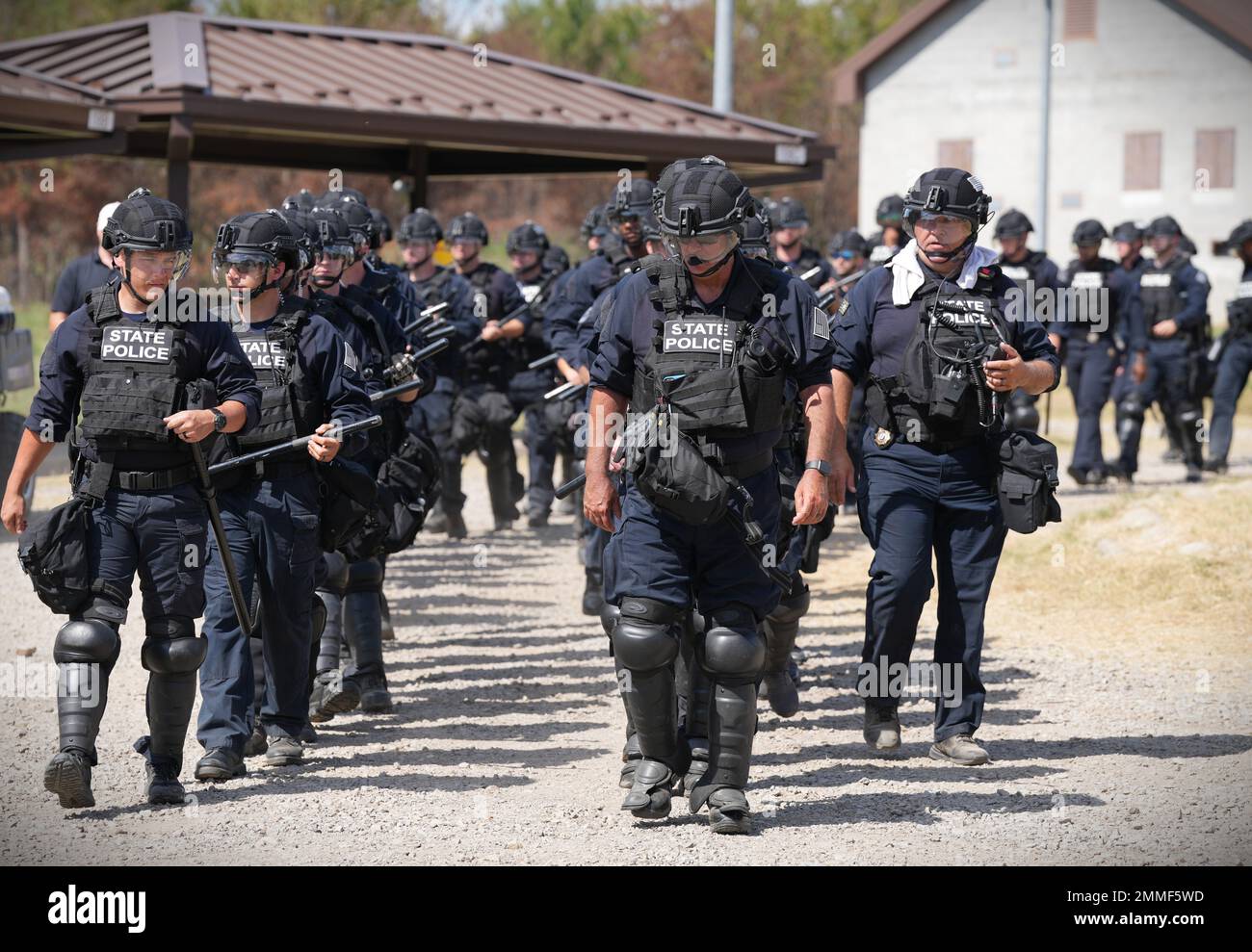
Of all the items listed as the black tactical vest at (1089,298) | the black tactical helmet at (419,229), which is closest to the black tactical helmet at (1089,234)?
the black tactical vest at (1089,298)

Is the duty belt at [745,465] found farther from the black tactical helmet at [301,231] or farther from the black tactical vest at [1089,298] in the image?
the black tactical vest at [1089,298]

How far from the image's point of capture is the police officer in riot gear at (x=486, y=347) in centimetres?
1247

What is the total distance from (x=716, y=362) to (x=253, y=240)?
6.45 ft

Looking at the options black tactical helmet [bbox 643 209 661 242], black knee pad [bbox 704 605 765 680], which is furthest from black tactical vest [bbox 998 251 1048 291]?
black knee pad [bbox 704 605 765 680]

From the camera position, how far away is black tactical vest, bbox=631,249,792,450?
5.43 metres

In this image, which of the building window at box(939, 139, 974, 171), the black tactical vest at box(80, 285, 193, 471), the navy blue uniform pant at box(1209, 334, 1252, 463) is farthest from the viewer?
the building window at box(939, 139, 974, 171)

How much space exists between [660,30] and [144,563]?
43.3 m

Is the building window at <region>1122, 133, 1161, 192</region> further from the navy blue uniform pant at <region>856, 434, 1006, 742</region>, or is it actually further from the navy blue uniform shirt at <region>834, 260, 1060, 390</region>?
the navy blue uniform pant at <region>856, 434, 1006, 742</region>

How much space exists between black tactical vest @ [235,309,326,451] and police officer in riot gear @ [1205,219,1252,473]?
35.8 ft

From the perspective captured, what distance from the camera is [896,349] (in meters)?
6.49

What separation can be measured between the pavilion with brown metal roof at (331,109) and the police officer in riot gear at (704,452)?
25.4 ft
